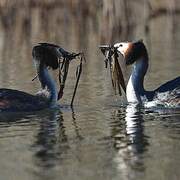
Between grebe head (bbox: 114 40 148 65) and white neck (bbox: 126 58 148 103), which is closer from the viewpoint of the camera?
white neck (bbox: 126 58 148 103)

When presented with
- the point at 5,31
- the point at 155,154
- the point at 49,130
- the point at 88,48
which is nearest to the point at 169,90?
the point at 49,130

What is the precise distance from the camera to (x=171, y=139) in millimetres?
11078

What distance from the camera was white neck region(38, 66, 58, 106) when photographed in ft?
47.8

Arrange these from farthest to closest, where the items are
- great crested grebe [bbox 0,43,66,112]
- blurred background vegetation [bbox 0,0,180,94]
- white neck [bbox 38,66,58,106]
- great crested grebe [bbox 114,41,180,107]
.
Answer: blurred background vegetation [bbox 0,0,180,94] → white neck [bbox 38,66,58,106] → great crested grebe [bbox 114,41,180,107] → great crested grebe [bbox 0,43,66,112]

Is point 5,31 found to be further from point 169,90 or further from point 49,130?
point 49,130

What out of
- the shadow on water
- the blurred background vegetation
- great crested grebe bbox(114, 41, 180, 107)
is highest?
the blurred background vegetation

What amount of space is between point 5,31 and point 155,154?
21908 millimetres

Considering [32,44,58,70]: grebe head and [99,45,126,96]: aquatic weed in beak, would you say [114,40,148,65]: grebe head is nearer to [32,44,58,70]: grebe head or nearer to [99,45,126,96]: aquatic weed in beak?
[99,45,126,96]: aquatic weed in beak

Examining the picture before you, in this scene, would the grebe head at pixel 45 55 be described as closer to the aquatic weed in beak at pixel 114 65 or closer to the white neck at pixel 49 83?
the white neck at pixel 49 83

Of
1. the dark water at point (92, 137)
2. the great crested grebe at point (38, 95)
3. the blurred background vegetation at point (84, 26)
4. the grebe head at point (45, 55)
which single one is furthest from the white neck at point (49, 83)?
the blurred background vegetation at point (84, 26)

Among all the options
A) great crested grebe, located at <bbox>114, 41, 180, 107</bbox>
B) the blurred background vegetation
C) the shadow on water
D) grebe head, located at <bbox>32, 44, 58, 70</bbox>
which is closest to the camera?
the shadow on water

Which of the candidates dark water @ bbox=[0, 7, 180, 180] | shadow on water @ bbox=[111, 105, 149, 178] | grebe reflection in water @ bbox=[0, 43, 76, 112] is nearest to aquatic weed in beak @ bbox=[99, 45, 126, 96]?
dark water @ bbox=[0, 7, 180, 180]

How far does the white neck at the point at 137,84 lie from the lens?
1484 cm

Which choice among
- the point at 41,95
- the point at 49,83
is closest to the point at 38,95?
the point at 41,95
